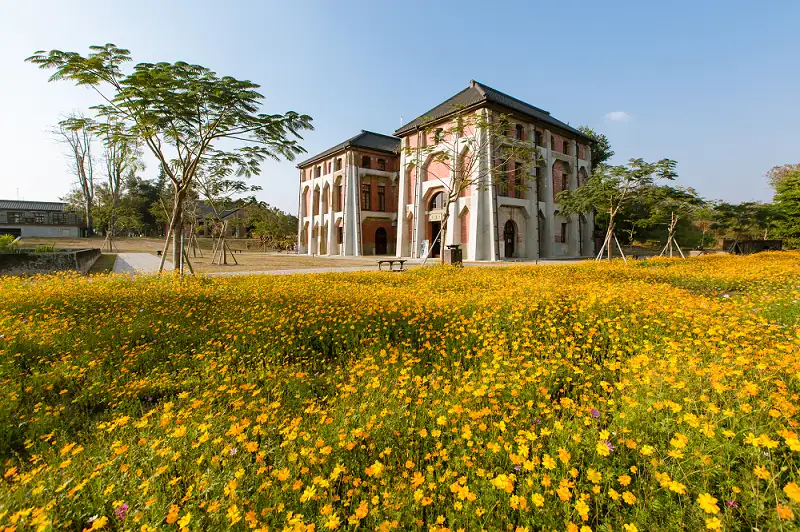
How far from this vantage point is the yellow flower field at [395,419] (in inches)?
74.1

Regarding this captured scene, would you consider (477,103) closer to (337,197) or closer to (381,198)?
(381,198)

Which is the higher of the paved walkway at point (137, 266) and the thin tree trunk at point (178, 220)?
the thin tree trunk at point (178, 220)

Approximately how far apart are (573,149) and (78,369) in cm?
3848

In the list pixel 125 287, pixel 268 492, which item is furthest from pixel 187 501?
pixel 125 287

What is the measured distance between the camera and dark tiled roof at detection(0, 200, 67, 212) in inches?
2311

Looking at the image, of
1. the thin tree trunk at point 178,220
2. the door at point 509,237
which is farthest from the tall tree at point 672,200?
the thin tree trunk at point 178,220

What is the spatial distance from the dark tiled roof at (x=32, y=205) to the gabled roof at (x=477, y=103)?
207 feet

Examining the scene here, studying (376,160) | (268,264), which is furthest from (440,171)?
(268,264)

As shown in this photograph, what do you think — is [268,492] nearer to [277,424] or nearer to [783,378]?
[277,424]

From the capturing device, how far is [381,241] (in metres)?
40.8

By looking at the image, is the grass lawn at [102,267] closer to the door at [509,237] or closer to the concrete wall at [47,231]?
the door at [509,237]

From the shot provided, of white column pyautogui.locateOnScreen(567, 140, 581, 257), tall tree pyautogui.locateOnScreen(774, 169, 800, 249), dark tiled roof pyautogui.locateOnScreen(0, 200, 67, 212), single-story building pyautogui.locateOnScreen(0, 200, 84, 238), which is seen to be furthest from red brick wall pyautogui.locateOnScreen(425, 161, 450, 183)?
dark tiled roof pyautogui.locateOnScreen(0, 200, 67, 212)

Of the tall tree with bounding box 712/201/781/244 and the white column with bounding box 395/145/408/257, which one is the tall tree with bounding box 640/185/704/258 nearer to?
the tall tree with bounding box 712/201/781/244

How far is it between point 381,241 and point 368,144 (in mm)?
10551
